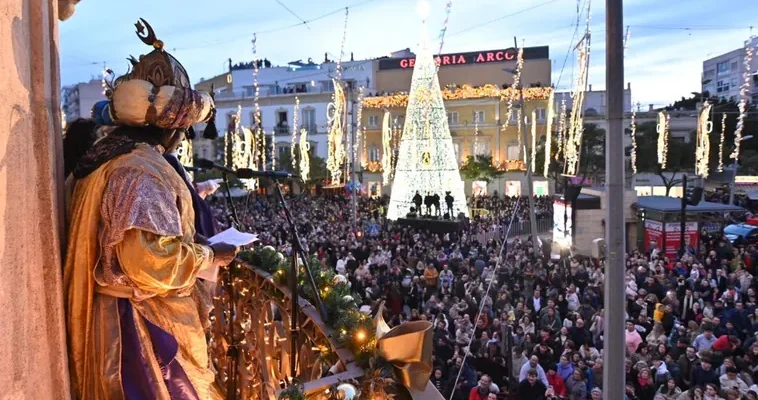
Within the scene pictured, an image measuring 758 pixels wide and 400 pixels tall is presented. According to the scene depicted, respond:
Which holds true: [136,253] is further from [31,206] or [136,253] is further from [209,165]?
[209,165]

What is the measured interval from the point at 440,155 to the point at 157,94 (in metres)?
22.3

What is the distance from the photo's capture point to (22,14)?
5.96 feet

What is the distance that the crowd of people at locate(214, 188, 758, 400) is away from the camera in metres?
6.96

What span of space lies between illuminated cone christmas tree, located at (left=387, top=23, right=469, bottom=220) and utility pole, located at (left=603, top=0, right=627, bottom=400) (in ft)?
62.0

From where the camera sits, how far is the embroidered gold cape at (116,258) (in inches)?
80.5

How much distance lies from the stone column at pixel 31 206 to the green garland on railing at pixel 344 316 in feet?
3.48

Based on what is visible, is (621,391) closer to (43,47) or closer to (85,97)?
(43,47)

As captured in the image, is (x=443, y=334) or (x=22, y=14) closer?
(x=22, y=14)

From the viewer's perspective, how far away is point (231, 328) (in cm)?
390

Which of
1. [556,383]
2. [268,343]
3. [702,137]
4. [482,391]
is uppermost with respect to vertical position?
[702,137]

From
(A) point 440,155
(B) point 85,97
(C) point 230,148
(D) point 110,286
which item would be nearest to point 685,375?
(D) point 110,286

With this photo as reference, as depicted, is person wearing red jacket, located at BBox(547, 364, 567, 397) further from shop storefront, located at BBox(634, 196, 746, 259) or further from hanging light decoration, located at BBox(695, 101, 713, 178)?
hanging light decoration, located at BBox(695, 101, 713, 178)

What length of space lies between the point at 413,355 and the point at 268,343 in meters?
1.55

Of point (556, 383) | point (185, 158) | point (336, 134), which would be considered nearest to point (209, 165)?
point (556, 383)
